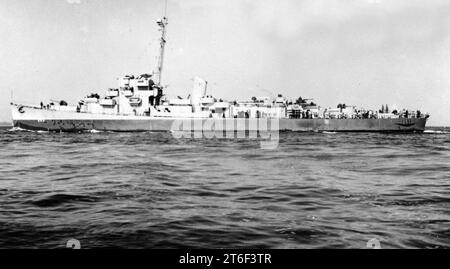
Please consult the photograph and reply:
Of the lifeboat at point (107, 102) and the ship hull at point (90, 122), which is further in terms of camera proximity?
the lifeboat at point (107, 102)

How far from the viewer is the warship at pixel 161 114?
144 ft

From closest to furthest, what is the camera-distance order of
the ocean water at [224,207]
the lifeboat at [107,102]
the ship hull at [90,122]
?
the ocean water at [224,207] → the ship hull at [90,122] → the lifeboat at [107,102]

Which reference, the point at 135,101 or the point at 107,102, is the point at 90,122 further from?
the point at 135,101

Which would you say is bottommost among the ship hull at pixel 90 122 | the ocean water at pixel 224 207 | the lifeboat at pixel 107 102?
the ocean water at pixel 224 207

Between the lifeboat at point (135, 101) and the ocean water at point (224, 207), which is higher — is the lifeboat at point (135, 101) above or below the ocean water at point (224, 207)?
above

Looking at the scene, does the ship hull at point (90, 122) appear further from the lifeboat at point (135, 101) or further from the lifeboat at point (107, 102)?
the lifeboat at point (135, 101)

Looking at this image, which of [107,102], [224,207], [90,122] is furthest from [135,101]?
[224,207]

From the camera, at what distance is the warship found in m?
43.9

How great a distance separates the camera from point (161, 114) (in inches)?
1762

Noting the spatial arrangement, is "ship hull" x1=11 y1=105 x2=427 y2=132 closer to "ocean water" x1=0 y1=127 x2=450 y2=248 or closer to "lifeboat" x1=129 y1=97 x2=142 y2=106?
"lifeboat" x1=129 y1=97 x2=142 y2=106

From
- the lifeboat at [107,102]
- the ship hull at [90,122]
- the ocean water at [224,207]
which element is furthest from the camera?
the lifeboat at [107,102]

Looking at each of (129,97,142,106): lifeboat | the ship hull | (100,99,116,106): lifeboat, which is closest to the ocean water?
the ship hull

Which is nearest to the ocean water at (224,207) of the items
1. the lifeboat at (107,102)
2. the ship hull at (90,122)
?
the ship hull at (90,122)

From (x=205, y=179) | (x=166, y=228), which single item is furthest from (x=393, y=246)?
(x=205, y=179)
